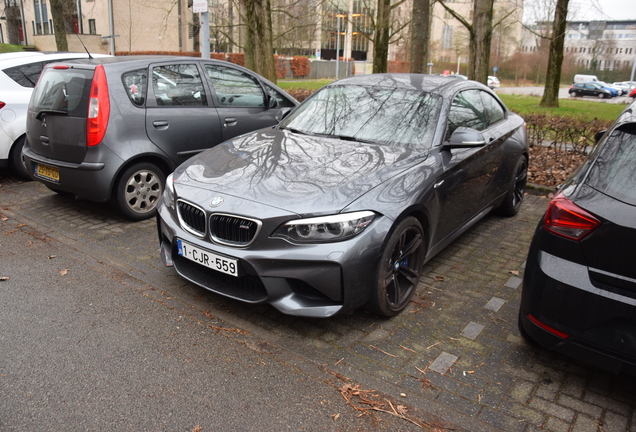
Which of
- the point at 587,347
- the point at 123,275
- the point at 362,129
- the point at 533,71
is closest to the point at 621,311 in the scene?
the point at 587,347

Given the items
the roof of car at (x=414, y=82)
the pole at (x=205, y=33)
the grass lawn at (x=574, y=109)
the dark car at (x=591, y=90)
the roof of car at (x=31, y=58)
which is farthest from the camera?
the dark car at (x=591, y=90)

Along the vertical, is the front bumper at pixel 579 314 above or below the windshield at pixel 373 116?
below

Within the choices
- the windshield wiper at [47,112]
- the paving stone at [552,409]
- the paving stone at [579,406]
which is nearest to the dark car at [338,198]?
the paving stone at [552,409]

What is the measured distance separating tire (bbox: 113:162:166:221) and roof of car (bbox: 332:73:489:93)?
2320mm

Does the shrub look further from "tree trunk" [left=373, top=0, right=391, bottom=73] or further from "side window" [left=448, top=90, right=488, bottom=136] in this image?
"side window" [left=448, top=90, right=488, bottom=136]

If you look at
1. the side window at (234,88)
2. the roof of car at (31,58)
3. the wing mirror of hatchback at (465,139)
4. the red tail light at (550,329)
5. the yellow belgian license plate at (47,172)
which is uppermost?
the roof of car at (31,58)

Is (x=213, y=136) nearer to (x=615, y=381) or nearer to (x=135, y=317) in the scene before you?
(x=135, y=317)

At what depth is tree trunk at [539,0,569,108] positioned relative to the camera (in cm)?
1883

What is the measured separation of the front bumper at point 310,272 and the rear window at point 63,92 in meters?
2.90

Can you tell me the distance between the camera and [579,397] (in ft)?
9.95

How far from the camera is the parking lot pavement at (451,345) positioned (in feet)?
9.55

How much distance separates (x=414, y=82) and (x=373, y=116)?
683 millimetres

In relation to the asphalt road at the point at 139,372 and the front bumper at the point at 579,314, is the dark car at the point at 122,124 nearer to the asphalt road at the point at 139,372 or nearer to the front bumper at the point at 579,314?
the asphalt road at the point at 139,372

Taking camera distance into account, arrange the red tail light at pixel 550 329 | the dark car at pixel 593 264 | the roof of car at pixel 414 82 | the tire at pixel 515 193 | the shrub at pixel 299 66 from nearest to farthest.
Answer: the dark car at pixel 593 264 < the red tail light at pixel 550 329 < the roof of car at pixel 414 82 < the tire at pixel 515 193 < the shrub at pixel 299 66
